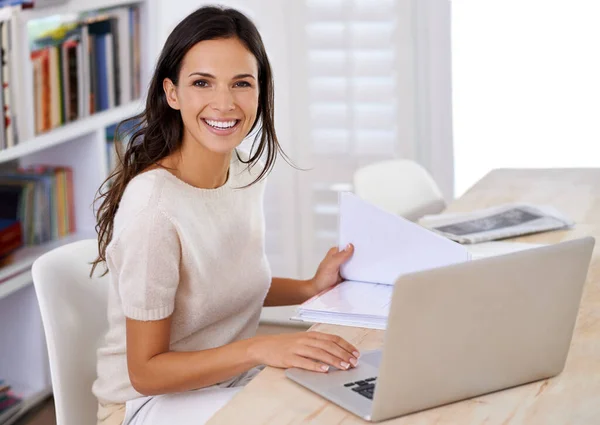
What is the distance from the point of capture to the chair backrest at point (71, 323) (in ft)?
5.37

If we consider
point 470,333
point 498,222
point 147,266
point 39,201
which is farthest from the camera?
point 39,201

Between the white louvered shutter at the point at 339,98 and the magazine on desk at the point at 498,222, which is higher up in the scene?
the white louvered shutter at the point at 339,98

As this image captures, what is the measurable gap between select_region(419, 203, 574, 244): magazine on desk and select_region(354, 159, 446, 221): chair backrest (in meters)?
0.41

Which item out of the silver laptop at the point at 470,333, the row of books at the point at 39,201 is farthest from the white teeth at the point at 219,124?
the row of books at the point at 39,201

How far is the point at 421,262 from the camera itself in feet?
5.21

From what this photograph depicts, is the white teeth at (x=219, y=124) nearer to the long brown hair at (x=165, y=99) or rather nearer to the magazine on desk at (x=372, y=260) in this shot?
the long brown hair at (x=165, y=99)

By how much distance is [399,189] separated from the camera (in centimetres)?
264

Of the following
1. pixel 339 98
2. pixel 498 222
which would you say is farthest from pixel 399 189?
pixel 339 98

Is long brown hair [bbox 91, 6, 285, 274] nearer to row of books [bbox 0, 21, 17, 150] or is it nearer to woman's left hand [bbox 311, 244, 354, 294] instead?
woman's left hand [bbox 311, 244, 354, 294]

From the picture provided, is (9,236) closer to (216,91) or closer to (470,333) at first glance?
(216,91)

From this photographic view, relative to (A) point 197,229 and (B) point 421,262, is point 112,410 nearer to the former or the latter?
(A) point 197,229

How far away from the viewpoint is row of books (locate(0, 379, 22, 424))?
277cm

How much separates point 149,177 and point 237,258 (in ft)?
0.80

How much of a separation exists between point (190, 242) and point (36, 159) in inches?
68.6
